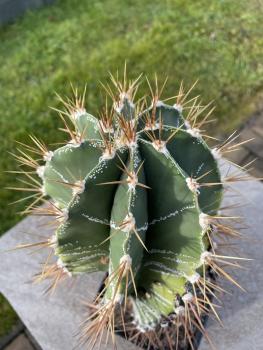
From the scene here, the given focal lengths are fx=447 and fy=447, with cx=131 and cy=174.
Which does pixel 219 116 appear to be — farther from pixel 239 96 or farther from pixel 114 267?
pixel 114 267

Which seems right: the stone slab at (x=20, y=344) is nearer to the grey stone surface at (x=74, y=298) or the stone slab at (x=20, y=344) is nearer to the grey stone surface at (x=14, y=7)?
the grey stone surface at (x=74, y=298)

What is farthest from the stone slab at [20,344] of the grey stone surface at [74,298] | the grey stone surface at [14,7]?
the grey stone surface at [14,7]

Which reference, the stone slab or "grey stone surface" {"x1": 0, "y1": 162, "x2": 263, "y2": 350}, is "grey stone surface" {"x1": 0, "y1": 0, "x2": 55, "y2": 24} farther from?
the stone slab

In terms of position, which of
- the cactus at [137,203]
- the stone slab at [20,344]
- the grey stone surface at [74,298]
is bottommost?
the stone slab at [20,344]

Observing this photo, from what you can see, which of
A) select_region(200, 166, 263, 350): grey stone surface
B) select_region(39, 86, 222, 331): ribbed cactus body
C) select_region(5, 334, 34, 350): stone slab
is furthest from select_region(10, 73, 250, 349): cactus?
select_region(5, 334, 34, 350): stone slab

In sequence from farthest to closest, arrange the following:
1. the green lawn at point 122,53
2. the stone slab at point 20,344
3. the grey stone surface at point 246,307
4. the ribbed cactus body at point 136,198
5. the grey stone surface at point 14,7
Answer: the grey stone surface at point 14,7 < the green lawn at point 122,53 < the stone slab at point 20,344 < the grey stone surface at point 246,307 < the ribbed cactus body at point 136,198

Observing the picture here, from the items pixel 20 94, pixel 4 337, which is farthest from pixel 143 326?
pixel 20 94
